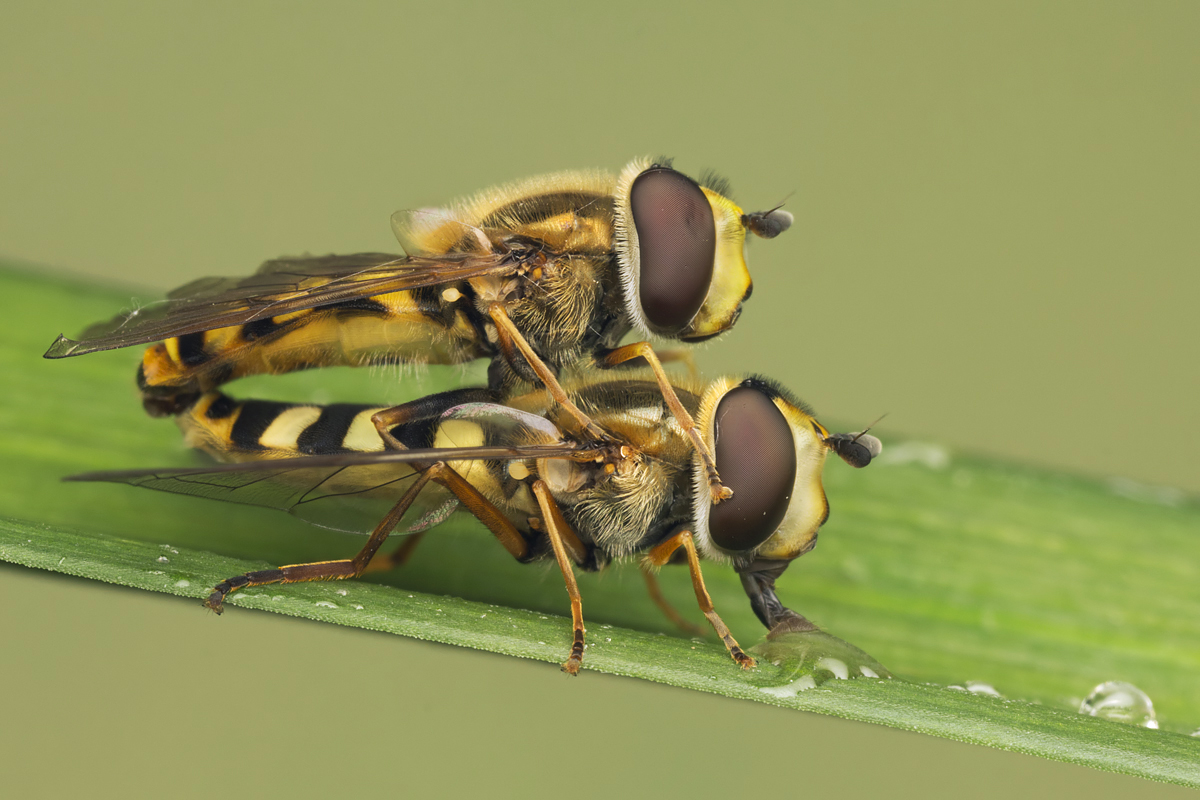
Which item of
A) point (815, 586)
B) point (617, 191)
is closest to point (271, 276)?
point (617, 191)

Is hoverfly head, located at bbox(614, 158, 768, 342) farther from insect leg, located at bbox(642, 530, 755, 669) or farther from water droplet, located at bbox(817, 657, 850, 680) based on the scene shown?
water droplet, located at bbox(817, 657, 850, 680)

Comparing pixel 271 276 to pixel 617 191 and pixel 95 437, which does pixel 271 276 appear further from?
pixel 617 191

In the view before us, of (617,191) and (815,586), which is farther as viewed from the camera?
(815,586)

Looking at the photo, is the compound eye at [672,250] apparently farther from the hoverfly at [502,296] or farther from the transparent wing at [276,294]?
the transparent wing at [276,294]

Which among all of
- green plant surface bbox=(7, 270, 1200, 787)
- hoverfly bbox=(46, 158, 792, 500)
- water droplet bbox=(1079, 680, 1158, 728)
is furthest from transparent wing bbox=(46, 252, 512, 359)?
water droplet bbox=(1079, 680, 1158, 728)

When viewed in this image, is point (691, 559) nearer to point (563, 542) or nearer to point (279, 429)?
point (563, 542)

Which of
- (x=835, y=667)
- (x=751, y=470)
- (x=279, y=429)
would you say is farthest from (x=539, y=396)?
(x=835, y=667)

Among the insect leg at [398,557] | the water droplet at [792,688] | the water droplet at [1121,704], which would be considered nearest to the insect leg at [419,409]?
the insect leg at [398,557]
